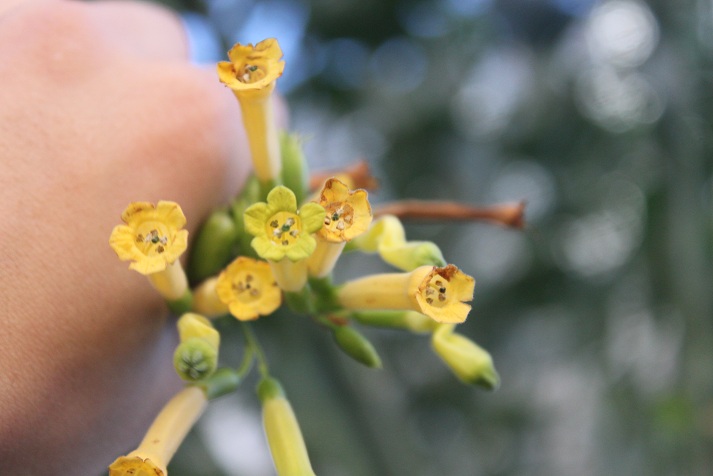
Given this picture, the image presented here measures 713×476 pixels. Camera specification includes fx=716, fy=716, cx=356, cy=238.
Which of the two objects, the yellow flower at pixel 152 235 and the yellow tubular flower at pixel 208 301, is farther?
the yellow tubular flower at pixel 208 301

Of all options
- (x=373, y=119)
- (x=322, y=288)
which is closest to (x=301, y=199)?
(x=322, y=288)

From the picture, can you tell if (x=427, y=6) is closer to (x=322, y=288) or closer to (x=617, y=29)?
(x=617, y=29)

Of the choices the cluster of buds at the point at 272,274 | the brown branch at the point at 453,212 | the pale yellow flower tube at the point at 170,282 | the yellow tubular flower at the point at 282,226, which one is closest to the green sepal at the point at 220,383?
the cluster of buds at the point at 272,274

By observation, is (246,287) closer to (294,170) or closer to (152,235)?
(152,235)

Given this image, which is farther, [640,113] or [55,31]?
[640,113]

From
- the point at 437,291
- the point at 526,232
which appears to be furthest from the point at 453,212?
the point at 526,232

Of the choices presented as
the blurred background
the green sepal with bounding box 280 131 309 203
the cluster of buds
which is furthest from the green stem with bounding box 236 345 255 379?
the blurred background

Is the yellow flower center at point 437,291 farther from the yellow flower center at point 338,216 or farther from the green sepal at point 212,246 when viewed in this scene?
the green sepal at point 212,246
